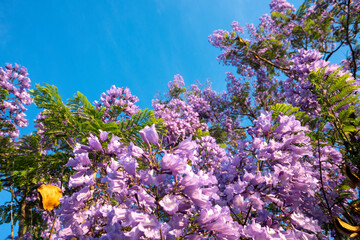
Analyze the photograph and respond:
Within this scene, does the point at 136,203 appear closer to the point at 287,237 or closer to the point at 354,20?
the point at 287,237

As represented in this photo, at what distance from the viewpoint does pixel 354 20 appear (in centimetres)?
610

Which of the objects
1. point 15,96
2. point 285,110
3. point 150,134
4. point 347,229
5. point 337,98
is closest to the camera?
point 150,134

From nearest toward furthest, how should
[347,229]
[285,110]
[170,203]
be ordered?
[170,203] → [347,229] → [285,110]

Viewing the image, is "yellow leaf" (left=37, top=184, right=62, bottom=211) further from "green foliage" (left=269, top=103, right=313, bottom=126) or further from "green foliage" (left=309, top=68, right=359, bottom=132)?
"green foliage" (left=309, top=68, right=359, bottom=132)

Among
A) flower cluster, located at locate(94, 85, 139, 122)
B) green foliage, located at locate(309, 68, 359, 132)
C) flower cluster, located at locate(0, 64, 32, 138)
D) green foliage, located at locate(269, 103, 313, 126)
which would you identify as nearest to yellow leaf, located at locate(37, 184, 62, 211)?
flower cluster, located at locate(94, 85, 139, 122)

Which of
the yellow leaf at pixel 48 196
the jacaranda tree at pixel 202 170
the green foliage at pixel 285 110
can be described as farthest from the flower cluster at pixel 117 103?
the green foliage at pixel 285 110

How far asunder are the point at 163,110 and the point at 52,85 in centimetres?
366

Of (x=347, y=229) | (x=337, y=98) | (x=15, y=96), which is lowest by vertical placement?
(x=347, y=229)

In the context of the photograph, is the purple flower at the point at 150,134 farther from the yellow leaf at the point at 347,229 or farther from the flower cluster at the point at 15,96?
the flower cluster at the point at 15,96

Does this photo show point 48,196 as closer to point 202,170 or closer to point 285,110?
point 202,170

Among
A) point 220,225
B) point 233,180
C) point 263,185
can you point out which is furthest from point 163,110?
point 220,225

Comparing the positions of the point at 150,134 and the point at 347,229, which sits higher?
the point at 150,134

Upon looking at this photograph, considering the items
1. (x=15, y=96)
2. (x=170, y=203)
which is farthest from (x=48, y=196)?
(x=15, y=96)

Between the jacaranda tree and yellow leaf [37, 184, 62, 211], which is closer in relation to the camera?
the jacaranda tree
